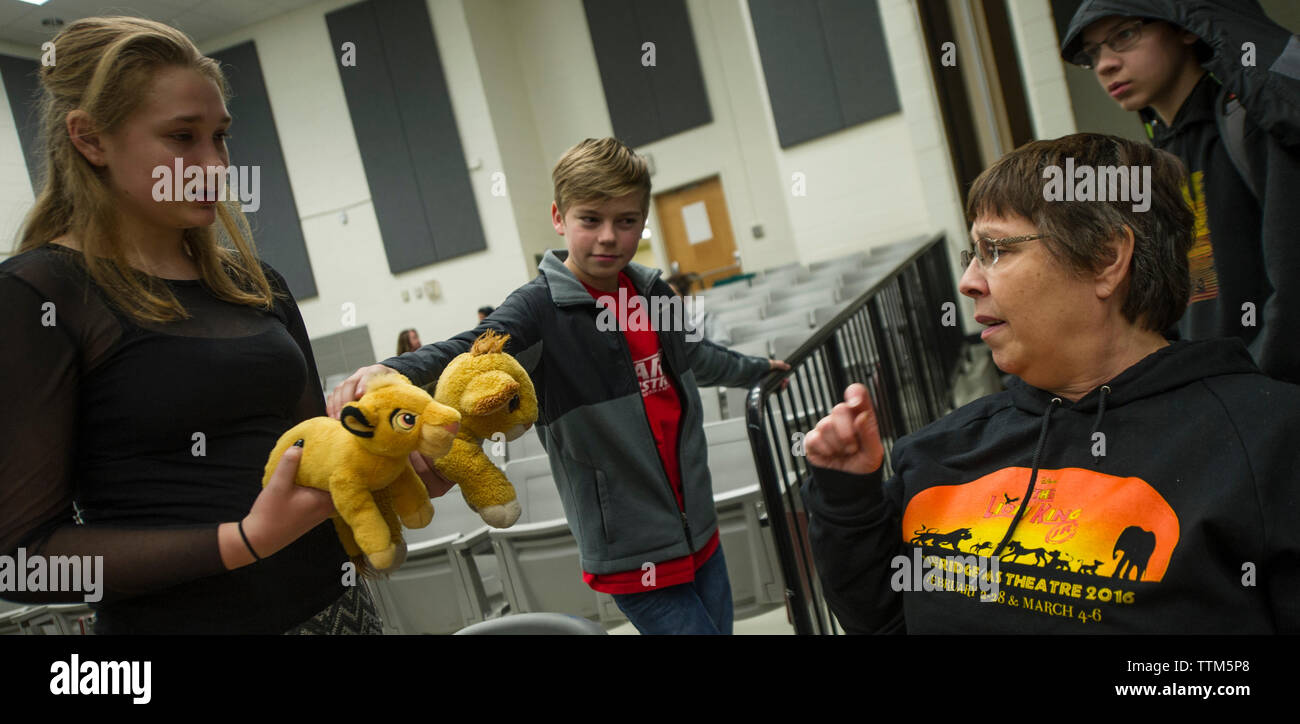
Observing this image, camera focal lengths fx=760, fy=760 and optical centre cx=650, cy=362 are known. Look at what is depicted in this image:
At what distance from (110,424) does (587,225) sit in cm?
93

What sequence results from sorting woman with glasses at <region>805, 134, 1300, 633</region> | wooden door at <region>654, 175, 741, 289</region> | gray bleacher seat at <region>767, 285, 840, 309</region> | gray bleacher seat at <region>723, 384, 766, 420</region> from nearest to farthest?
1. woman with glasses at <region>805, 134, 1300, 633</region>
2. gray bleacher seat at <region>723, 384, 766, 420</region>
3. gray bleacher seat at <region>767, 285, 840, 309</region>
4. wooden door at <region>654, 175, 741, 289</region>

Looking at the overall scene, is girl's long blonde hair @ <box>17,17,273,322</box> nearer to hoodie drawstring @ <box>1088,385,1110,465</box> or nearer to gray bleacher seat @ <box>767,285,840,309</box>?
hoodie drawstring @ <box>1088,385,1110,465</box>

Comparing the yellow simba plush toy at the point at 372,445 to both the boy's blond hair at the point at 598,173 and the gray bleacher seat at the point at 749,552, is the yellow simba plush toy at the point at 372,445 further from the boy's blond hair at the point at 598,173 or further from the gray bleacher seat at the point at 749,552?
the gray bleacher seat at the point at 749,552

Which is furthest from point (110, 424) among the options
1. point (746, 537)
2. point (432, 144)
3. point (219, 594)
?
point (432, 144)

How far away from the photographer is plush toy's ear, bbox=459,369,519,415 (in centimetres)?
76

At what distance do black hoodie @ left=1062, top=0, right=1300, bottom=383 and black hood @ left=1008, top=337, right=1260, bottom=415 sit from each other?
512mm

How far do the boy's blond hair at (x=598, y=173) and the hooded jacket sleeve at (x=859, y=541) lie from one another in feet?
2.23

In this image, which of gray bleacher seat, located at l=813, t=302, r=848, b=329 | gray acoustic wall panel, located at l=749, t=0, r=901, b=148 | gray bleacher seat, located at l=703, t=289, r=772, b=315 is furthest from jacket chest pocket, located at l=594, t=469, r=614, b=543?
gray acoustic wall panel, located at l=749, t=0, r=901, b=148

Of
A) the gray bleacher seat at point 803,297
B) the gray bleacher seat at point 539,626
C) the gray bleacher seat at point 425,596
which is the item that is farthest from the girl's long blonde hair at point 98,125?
the gray bleacher seat at point 803,297

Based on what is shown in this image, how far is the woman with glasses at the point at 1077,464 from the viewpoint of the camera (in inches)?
33.8
